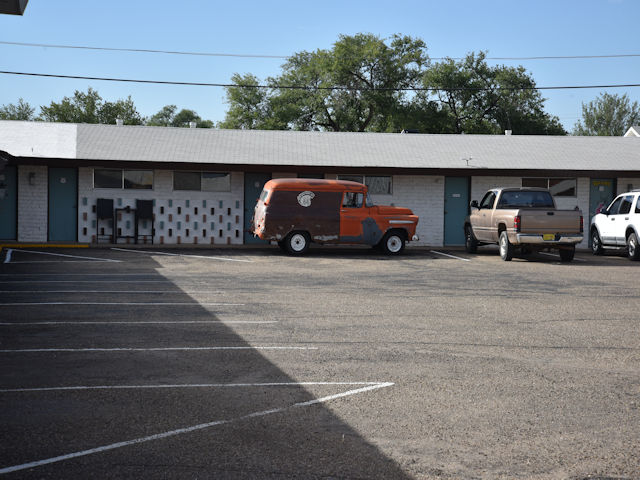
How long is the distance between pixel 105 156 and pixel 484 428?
21116mm

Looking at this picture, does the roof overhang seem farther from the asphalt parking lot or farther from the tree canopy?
the tree canopy

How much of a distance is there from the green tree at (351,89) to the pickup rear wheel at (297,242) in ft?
132

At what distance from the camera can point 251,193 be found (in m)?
25.4

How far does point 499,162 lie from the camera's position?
26.6m

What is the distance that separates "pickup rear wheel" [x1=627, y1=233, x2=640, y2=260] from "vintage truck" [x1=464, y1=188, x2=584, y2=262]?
2.08 metres

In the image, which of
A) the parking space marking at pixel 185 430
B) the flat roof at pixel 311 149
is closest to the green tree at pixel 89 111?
the flat roof at pixel 311 149

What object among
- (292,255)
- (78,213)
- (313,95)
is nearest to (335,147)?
(292,255)

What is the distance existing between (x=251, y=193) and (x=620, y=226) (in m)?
12.1

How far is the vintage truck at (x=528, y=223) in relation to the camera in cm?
1948

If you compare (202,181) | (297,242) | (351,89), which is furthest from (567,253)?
(351,89)

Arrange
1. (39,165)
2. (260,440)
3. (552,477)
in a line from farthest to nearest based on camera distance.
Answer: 1. (39,165)
2. (260,440)
3. (552,477)

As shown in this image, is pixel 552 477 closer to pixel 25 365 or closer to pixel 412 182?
pixel 25 365

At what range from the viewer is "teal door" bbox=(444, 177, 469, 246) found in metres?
26.1

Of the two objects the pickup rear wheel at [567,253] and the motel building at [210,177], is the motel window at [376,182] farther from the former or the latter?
the pickup rear wheel at [567,253]
